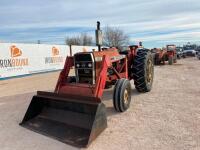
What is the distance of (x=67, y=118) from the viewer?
18.3ft

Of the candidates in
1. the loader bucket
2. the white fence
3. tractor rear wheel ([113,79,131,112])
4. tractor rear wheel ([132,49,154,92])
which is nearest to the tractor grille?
tractor rear wheel ([113,79,131,112])

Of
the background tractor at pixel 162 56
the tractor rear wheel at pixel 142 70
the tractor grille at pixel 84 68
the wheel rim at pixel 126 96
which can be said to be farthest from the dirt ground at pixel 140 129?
the background tractor at pixel 162 56

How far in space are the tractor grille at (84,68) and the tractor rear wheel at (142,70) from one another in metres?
1.99

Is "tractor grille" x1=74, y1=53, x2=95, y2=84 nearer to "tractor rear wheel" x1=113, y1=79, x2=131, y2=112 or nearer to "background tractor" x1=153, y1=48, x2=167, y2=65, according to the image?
"tractor rear wheel" x1=113, y1=79, x2=131, y2=112

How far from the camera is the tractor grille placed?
6559 mm

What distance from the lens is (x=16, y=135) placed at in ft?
17.7

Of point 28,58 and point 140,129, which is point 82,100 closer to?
point 140,129

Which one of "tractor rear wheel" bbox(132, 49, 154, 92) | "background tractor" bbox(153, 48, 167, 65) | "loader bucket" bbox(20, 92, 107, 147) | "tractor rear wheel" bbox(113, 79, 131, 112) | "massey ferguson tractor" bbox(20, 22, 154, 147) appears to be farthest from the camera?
"background tractor" bbox(153, 48, 167, 65)

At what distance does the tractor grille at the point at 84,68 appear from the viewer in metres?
6.56

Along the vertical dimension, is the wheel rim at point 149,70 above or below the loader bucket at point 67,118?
above

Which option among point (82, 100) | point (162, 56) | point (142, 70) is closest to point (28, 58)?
point (142, 70)

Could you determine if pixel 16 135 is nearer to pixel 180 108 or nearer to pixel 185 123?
pixel 185 123

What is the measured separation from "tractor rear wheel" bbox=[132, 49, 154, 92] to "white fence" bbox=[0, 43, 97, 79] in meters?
10.5

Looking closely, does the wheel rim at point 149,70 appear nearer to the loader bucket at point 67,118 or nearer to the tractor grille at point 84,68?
the tractor grille at point 84,68
